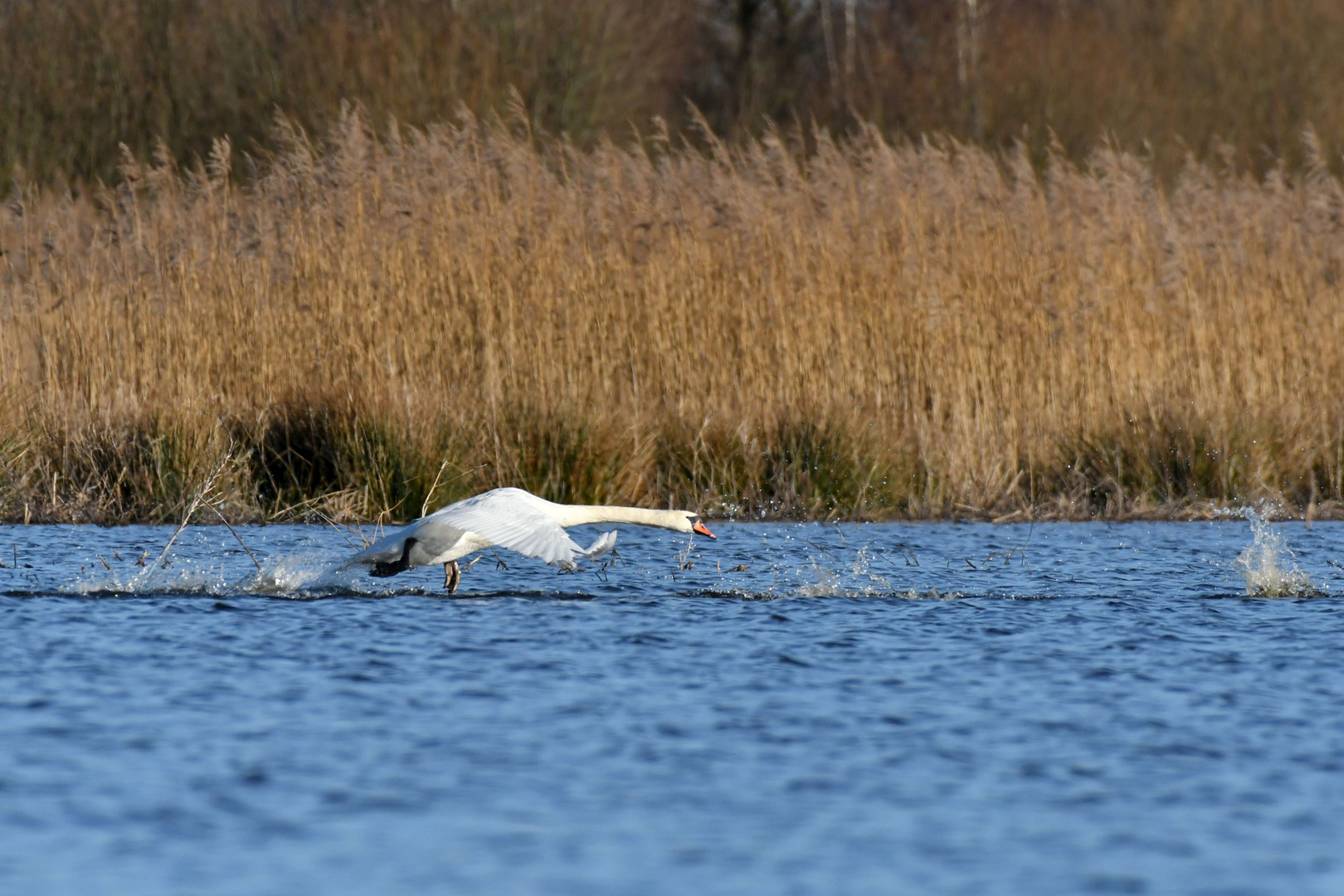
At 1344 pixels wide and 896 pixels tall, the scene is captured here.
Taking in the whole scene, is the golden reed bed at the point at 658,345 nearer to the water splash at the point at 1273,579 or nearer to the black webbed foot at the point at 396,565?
the black webbed foot at the point at 396,565

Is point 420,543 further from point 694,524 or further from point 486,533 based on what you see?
point 694,524

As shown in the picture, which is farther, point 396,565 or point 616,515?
point 616,515

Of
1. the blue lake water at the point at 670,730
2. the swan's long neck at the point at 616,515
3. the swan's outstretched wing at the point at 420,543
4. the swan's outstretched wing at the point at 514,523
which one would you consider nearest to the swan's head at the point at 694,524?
the swan's long neck at the point at 616,515

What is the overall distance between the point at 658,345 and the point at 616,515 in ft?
11.3

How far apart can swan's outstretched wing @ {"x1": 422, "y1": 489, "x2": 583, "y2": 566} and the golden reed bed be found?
276cm

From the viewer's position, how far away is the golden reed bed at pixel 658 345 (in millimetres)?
10156

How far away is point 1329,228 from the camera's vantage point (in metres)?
12.1

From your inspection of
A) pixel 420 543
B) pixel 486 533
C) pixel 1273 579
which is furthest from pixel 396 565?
pixel 1273 579

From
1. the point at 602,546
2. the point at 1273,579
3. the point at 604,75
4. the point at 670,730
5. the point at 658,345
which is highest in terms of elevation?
the point at 604,75

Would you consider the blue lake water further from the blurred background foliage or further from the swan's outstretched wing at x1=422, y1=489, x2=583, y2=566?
the blurred background foliage

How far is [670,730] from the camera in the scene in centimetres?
498

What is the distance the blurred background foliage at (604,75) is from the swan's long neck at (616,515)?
923cm

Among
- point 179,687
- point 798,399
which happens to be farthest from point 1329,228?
point 179,687

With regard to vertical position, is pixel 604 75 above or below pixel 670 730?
above
